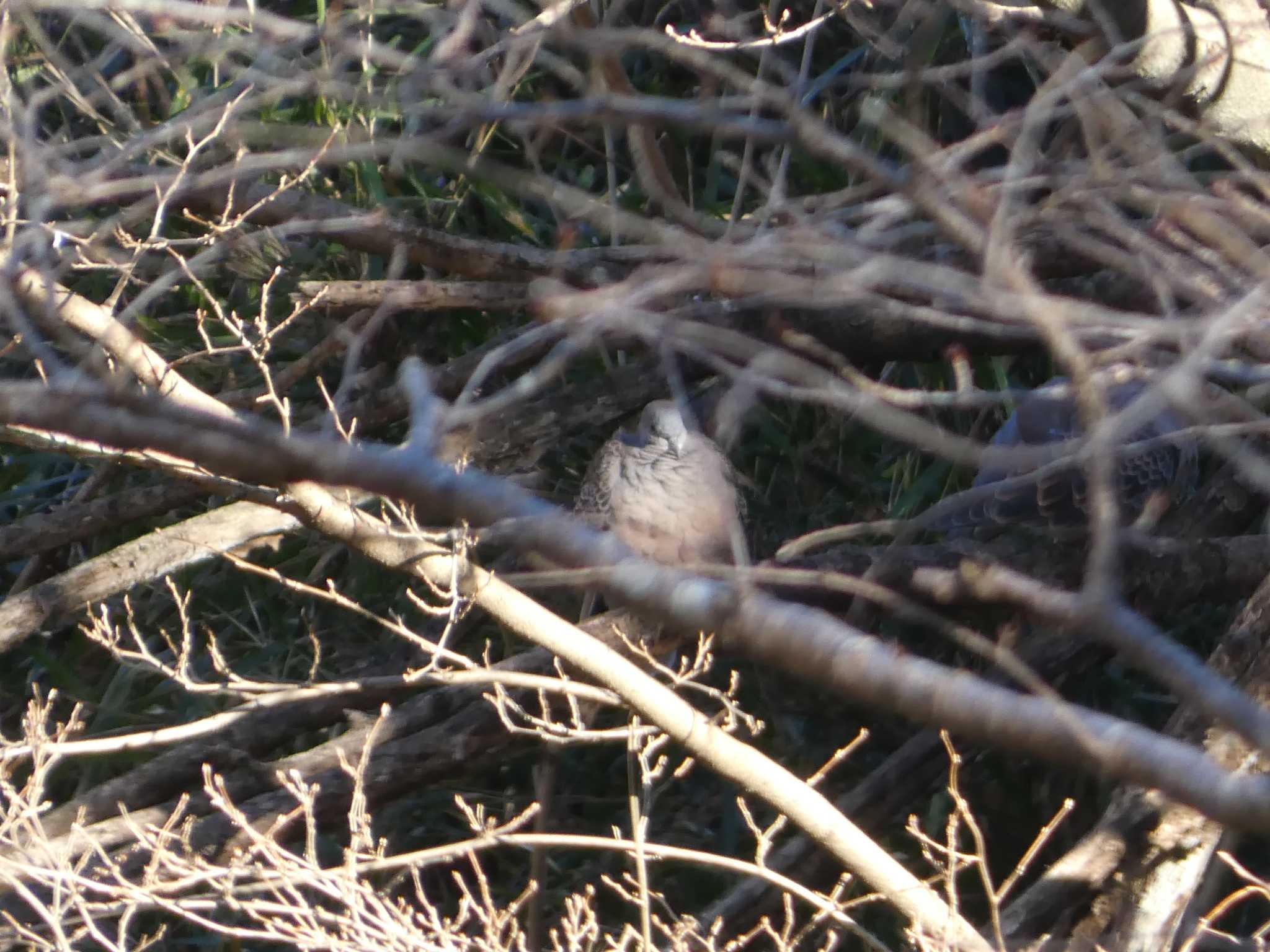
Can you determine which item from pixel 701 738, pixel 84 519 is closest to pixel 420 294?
pixel 84 519

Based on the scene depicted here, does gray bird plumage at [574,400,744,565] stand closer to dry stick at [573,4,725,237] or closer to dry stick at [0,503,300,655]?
dry stick at [0,503,300,655]

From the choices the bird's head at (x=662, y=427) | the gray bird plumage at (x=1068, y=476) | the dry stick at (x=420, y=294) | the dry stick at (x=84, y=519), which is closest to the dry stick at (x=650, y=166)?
the dry stick at (x=420, y=294)

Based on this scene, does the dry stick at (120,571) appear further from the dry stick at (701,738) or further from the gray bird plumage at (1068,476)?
the gray bird plumage at (1068,476)

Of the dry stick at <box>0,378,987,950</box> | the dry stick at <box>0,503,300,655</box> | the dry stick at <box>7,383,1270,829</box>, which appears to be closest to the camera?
the dry stick at <box>7,383,1270,829</box>

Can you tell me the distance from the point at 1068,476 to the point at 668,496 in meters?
0.99

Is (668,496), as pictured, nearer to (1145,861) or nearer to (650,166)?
(650,166)

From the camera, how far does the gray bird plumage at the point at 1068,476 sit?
11.7ft

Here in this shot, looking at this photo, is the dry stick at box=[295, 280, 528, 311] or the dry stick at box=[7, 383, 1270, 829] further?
the dry stick at box=[295, 280, 528, 311]

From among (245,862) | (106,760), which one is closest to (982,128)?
(245,862)

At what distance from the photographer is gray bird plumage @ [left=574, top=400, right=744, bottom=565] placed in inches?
147

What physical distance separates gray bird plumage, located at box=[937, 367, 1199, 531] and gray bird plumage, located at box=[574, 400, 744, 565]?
595mm

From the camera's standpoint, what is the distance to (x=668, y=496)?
12.4ft

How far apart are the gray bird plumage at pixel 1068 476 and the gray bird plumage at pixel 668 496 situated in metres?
0.59

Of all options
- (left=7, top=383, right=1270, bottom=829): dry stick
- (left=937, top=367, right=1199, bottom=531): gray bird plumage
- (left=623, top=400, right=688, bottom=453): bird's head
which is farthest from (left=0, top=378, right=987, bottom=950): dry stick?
(left=623, top=400, right=688, bottom=453): bird's head
